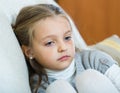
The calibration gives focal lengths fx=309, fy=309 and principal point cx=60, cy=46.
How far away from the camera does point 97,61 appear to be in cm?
112

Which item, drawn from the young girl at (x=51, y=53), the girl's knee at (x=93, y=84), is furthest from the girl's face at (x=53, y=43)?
the girl's knee at (x=93, y=84)

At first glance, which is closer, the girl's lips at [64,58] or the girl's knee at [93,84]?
the girl's knee at [93,84]

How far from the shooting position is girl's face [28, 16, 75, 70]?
1033 mm

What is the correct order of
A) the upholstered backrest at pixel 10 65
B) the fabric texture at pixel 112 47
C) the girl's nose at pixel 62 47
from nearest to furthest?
the upholstered backrest at pixel 10 65, the girl's nose at pixel 62 47, the fabric texture at pixel 112 47

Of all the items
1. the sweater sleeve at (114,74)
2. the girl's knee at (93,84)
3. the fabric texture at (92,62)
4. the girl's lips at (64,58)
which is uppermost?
the girl's lips at (64,58)

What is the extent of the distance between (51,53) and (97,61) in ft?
0.60

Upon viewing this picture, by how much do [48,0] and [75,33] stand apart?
0.20 m

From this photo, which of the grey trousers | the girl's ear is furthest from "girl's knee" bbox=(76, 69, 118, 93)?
the girl's ear

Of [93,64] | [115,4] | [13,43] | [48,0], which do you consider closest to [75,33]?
[48,0]

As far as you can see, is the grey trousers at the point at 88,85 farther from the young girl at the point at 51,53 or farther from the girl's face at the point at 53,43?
the girl's face at the point at 53,43

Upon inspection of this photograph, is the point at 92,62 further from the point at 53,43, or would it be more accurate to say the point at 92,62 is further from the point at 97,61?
the point at 53,43

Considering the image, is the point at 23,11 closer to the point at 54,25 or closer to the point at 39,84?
the point at 54,25

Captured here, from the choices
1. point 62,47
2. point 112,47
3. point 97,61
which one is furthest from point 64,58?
point 112,47

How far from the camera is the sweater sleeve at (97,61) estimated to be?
110cm
